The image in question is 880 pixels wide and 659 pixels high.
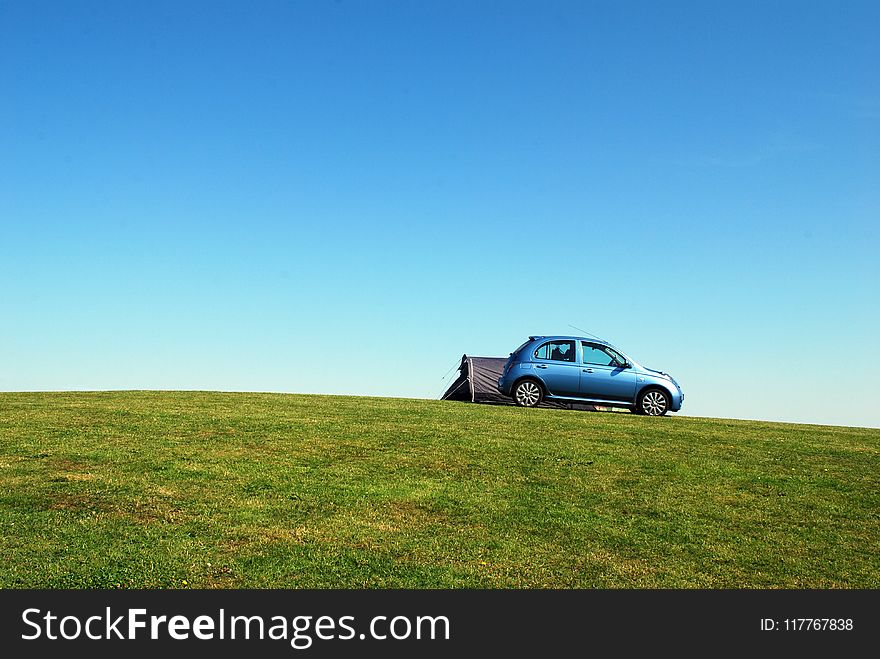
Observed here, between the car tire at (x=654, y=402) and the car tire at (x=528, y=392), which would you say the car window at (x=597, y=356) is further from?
the car tire at (x=528, y=392)

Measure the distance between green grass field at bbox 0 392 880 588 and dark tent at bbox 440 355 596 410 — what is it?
35.7 feet

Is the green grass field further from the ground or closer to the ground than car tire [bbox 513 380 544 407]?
closer to the ground

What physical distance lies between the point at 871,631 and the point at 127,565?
7014 millimetres

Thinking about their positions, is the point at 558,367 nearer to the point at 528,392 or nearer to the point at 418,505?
the point at 528,392

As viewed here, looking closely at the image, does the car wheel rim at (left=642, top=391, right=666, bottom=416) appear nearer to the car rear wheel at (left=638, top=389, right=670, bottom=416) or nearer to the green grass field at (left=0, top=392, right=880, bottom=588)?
the car rear wheel at (left=638, top=389, right=670, bottom=416)

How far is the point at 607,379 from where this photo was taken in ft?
67.7

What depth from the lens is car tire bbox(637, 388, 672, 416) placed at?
67.7ft

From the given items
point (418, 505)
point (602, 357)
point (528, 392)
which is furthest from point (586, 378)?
point (418, 505)

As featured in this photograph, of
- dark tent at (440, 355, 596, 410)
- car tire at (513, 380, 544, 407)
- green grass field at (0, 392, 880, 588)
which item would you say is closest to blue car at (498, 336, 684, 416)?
car tire at (513, 380, 544, 407)

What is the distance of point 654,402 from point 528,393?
3460 mm

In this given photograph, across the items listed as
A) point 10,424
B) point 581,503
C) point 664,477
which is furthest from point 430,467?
point 10,424

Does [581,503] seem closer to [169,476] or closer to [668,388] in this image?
[169,476]

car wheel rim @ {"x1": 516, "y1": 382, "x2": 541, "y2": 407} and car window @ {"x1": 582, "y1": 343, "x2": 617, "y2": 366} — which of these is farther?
car wheel rim @ {"x1": 516, "y1": 382, "x2": 541, "y2": 407}

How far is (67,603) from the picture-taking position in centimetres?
665
